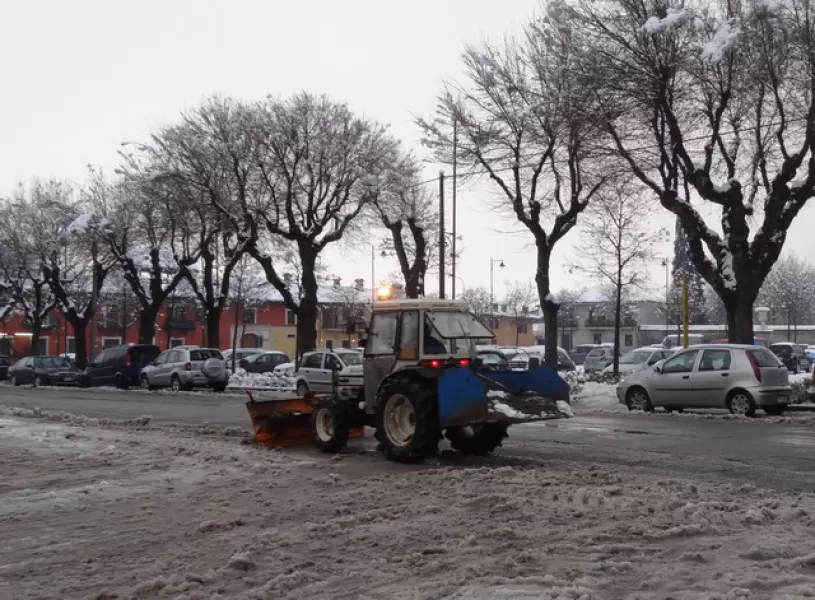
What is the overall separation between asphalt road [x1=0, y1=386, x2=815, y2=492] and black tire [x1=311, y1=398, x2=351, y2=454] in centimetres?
142

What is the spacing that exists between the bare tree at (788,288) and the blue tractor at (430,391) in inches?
2673

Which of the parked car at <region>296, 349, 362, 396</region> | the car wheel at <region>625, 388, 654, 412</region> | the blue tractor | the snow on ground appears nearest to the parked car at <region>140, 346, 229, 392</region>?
the parked car at <region>296, 349, 362, 396</region>

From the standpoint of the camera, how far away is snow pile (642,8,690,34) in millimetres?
20188

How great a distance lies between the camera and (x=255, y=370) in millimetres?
48844

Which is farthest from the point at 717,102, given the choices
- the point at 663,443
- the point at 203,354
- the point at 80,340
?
the point at 80,340

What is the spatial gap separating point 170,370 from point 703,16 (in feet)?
71.1

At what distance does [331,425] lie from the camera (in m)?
13.1

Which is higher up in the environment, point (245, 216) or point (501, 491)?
point (245, 216)

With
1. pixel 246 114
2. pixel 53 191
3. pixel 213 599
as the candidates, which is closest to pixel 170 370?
pixel 246 114

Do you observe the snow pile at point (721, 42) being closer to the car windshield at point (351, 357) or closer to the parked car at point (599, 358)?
the car windshield at point (351, 357)

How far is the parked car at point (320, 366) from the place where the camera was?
90.0 ft

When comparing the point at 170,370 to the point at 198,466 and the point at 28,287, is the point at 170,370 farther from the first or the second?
the point at 28,287

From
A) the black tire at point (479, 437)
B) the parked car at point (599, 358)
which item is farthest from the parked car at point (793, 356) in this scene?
the black tire at point (479, 437)

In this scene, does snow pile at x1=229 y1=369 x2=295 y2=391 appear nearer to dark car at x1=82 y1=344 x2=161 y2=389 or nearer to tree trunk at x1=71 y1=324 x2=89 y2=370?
dark car at x1=82 y1=344 x2=161 y2=389
